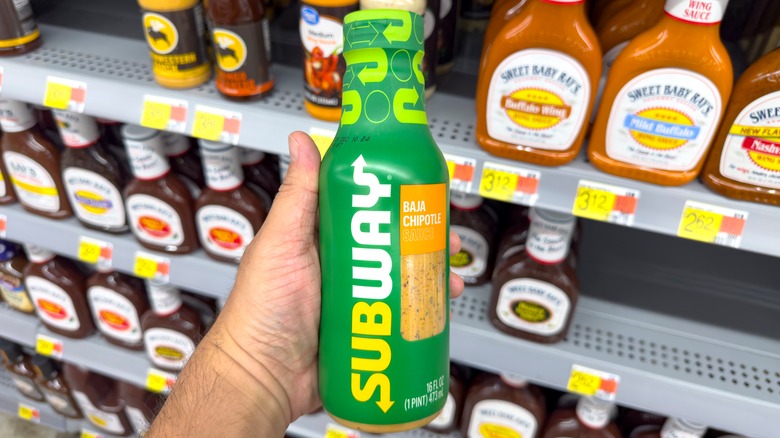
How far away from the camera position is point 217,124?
112 centimetres

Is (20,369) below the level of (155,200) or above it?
below

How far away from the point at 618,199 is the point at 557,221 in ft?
0.45

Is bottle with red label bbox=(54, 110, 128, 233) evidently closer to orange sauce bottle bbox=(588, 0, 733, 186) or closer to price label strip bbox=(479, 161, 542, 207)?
price label strip bbox=(479, 161, 542, 207)

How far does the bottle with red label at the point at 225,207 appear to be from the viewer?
124cm

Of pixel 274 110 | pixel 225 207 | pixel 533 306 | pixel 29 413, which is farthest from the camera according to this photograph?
pixel 29 413

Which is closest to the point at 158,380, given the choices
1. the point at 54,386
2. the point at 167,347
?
the point at 167,347

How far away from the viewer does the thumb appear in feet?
2.92

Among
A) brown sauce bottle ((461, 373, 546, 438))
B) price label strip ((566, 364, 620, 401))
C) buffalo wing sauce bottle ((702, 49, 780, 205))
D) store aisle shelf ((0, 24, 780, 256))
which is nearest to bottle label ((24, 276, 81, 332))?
store aisle shelf ((0, 24, 780, 256))

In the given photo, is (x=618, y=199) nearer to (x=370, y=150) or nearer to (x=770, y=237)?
(x=770, y=237)

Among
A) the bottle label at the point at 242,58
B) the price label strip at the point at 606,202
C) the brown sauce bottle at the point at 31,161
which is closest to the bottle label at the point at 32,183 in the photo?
the brown sauce bottle at the point at 31,161

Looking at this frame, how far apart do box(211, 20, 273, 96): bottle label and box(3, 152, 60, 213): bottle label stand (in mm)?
638

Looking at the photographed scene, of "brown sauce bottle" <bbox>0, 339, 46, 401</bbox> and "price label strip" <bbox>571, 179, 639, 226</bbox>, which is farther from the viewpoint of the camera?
"brown sauce bottle" <bbox>0, 339, 46, 401</bbox>

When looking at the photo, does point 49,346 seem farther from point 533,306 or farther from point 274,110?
point 533,306

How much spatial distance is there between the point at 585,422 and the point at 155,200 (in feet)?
3.68
